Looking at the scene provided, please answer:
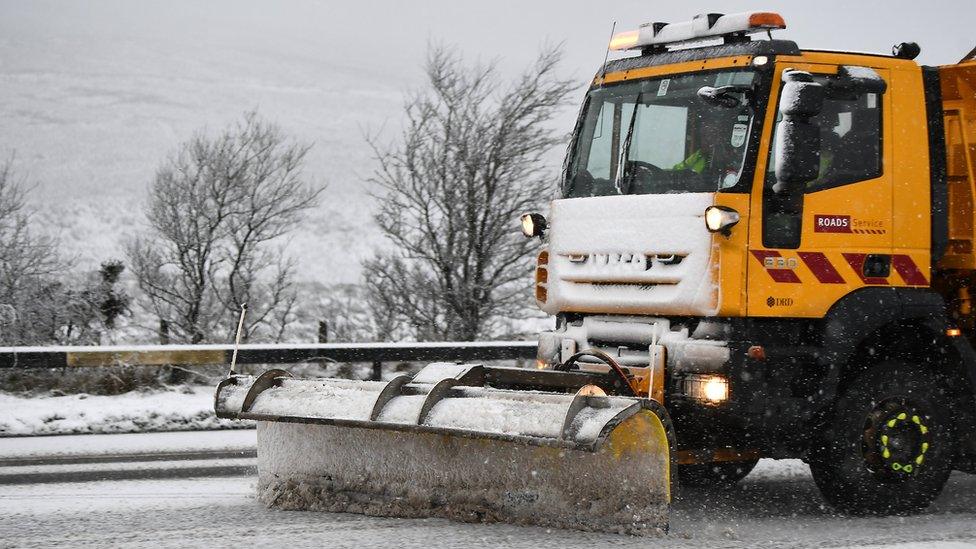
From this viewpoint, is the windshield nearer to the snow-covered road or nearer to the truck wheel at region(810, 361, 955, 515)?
the truck wheel at region(810, 361, 955, 515)

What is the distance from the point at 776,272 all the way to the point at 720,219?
470 millimetres

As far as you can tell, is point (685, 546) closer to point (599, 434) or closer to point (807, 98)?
point (599, 434)

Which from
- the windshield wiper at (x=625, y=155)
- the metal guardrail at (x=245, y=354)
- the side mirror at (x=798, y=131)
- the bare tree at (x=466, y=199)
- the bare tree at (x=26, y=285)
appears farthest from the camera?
the bare tree at (x=466, y=199)

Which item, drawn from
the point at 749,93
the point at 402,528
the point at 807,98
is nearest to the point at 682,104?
the point at 749,93

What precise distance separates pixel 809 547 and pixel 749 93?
237 centimetres

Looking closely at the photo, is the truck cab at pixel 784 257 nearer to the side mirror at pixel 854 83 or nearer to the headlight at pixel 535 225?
the side mirror at pixel 854 83

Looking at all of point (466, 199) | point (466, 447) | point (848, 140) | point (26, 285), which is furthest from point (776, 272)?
point (26, 285)

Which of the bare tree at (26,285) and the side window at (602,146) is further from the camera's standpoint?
the bare tree at (26,285)

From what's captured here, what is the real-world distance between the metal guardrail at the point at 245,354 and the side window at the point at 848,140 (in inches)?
249

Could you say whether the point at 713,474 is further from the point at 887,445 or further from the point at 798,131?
the point at 798,131

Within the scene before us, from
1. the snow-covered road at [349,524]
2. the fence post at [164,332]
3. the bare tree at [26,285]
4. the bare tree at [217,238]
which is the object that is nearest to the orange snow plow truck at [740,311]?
the snow-covered road at [349,524]

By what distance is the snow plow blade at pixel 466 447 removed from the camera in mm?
5234

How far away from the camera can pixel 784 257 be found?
6.05 metres

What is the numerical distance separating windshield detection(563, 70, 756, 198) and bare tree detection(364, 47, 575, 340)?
902cm
